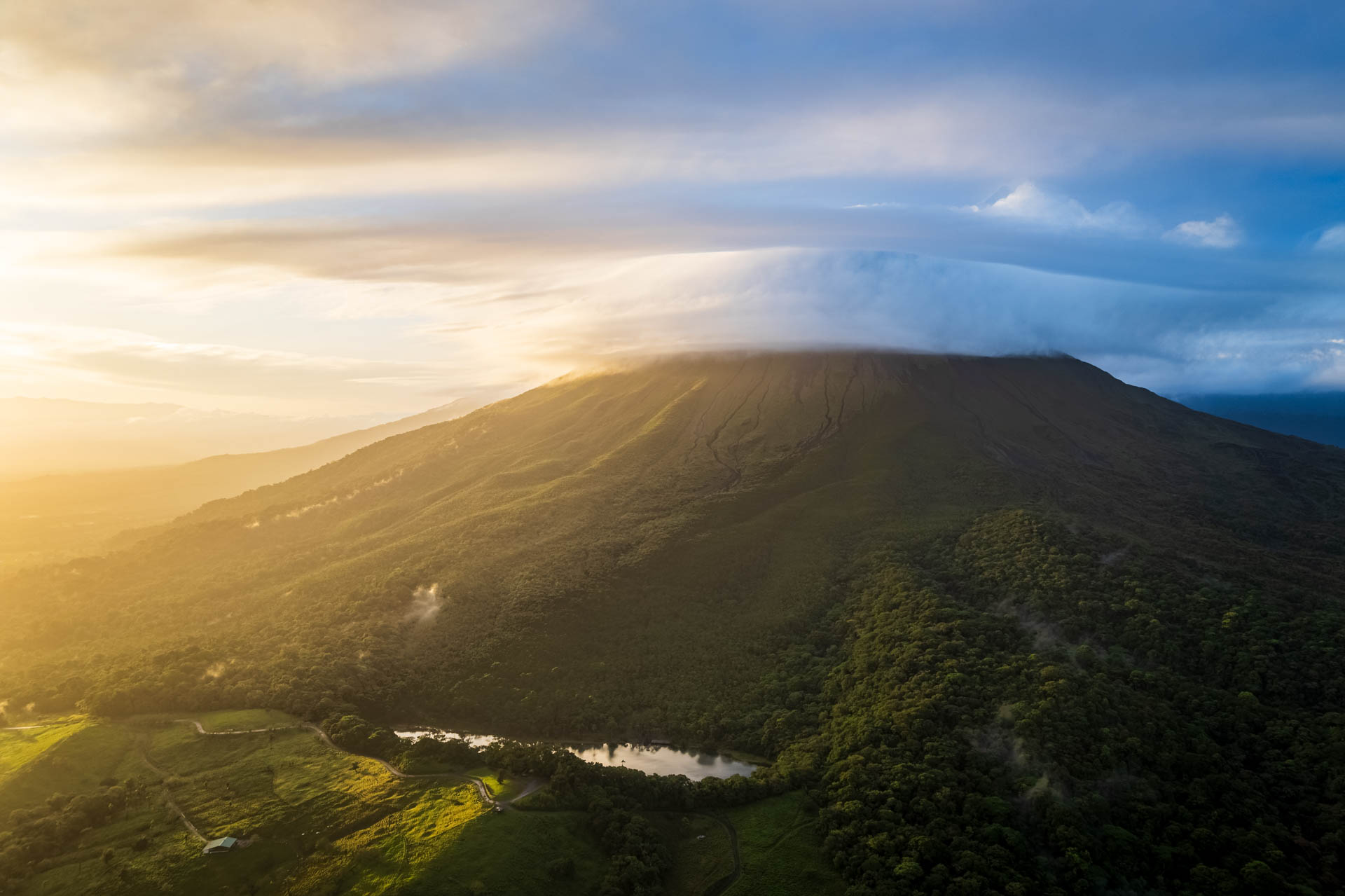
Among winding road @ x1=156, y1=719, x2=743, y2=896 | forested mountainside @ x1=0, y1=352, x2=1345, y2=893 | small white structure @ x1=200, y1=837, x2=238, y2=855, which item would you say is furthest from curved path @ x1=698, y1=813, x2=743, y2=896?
small white structure @ x1=200, y1=837, x2=238, y2=855

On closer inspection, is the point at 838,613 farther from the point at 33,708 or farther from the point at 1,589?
the point at 1,589

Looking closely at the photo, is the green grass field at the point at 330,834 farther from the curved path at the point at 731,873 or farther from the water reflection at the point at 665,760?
the water reflection at the point at 665,760

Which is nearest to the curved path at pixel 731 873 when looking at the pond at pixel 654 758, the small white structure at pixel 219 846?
the pond at pixel 654 758

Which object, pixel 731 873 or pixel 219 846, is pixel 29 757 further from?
pixel 731 873

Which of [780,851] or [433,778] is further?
[433,778]

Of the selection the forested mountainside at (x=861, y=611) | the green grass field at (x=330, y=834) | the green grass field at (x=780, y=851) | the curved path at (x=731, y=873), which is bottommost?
the curved path at (x=731, y=873)

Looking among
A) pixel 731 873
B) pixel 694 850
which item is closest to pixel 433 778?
pixel 694 850

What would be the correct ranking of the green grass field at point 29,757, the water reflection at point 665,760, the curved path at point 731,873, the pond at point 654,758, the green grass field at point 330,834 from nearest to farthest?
the green grass field at point 330,834
the curved path at point 731,873
the green grass field at point 29,757
the water reflection at point 665,760
the pond at point 654,758
